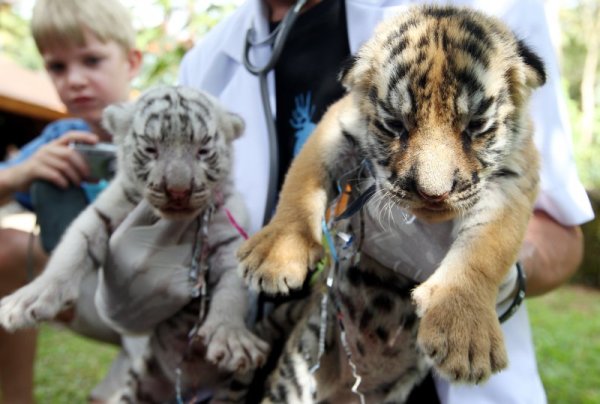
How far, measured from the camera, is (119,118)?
229 cm

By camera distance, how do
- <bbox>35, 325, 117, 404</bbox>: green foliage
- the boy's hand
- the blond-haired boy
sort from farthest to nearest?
<bbox>35, 325, 117, 404</bbox>: green foliage, the blond-haired boy, the boy's hand

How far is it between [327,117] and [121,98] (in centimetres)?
211

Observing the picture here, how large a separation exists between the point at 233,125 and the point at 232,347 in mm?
785

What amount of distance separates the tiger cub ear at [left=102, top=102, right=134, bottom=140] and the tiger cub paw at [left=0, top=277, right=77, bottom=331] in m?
0.58

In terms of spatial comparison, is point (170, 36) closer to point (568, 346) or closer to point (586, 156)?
point (568, 346)

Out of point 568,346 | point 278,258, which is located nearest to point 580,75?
point 568,346

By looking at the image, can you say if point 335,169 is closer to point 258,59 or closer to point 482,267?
point 482,267

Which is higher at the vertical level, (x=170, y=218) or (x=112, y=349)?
(x=170, y=218)

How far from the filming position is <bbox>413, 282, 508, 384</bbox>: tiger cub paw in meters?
1.42

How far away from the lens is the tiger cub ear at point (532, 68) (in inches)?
64.9

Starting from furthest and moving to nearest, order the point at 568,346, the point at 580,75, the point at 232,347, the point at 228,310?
1. the point at 580,75
2. the point at 568,346
3. the point at 228,310
4. the point at 232,347

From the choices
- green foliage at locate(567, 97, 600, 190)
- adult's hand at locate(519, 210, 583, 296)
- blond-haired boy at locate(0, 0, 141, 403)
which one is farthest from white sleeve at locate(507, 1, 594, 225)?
green foliage at locate(567, 97, 600, 190)

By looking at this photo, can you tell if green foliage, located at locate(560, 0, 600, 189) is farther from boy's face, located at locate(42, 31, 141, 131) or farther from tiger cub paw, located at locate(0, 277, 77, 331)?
tiger cub paw, located at locate(0, 277, 77, 331)

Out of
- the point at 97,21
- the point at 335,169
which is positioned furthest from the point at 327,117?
the point at 97,21
